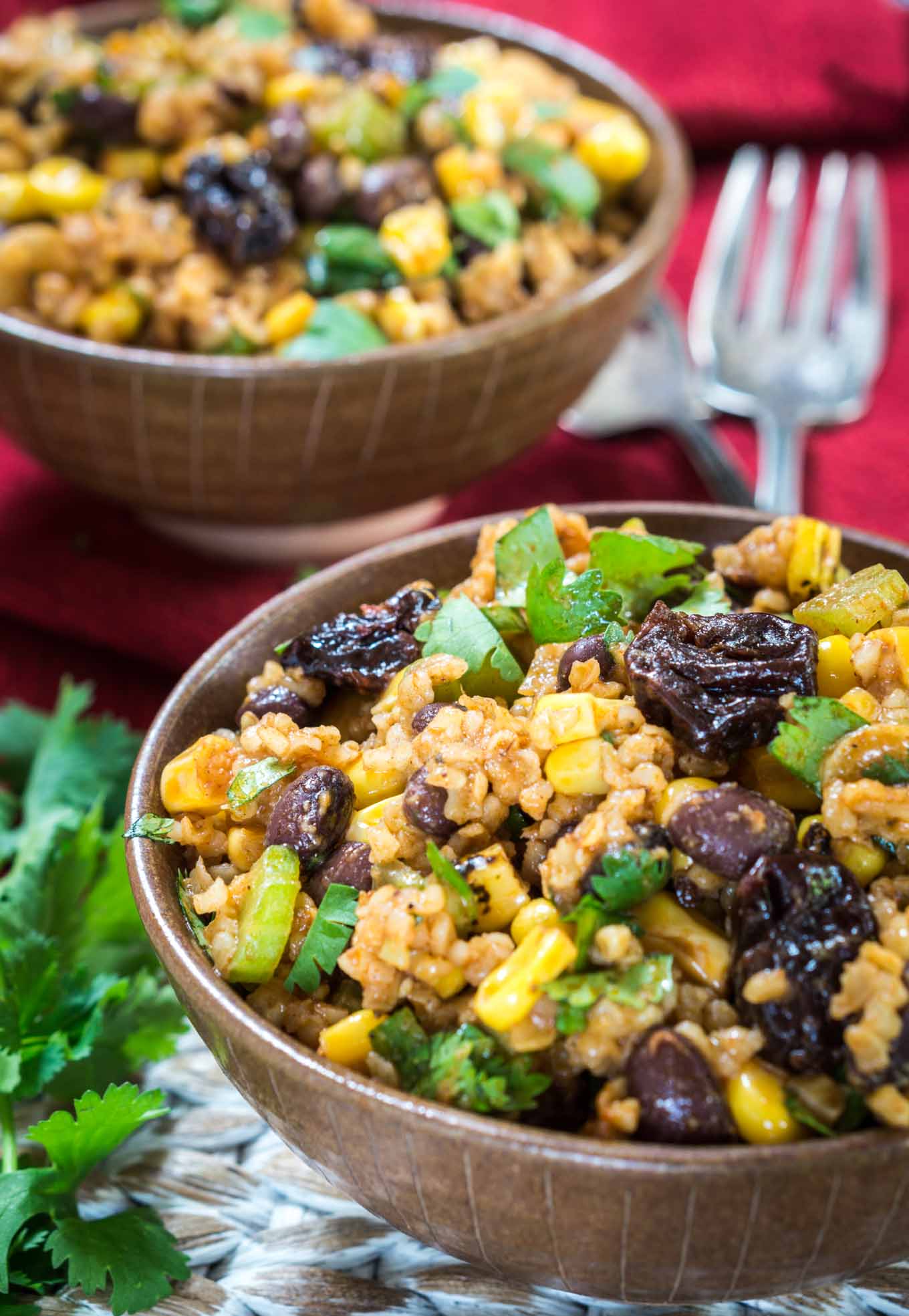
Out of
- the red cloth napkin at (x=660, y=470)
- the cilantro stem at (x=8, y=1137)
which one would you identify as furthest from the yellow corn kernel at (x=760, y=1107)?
the red cloth napkin at (x=660, y=470)

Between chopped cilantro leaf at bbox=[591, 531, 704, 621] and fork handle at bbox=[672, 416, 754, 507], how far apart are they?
1.53 m

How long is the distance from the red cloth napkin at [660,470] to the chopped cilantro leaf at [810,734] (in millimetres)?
2017

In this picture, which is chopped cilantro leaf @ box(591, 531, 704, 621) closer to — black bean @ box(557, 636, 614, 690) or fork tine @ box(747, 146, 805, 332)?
black bean @ box(557, 636, 614, 690)

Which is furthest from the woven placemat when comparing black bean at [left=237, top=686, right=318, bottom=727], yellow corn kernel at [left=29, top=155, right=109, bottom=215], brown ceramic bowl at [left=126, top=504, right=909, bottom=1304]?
yellow corn kernel at [left=29, top=155, right=109, bottom=215]

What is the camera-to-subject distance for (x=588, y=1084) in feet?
6.24

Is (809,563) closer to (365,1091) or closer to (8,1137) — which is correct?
(365,1091)

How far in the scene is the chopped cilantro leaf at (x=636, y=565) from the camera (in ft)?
7.84

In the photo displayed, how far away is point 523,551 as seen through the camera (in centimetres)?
248

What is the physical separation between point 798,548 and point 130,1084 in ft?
4.31

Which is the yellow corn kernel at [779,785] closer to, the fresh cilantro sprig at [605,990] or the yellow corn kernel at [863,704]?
the yellow corn kernel at [863,704]

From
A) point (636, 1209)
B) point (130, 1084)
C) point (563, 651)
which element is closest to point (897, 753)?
point (563, 651)

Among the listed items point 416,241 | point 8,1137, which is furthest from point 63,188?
point 8,1137

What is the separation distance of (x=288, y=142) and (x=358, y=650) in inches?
71.4

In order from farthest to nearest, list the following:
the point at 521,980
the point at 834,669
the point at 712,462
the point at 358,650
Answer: the point at 712,462 < the point at 358,650 < the point at 834,669 < the point at 521,980
